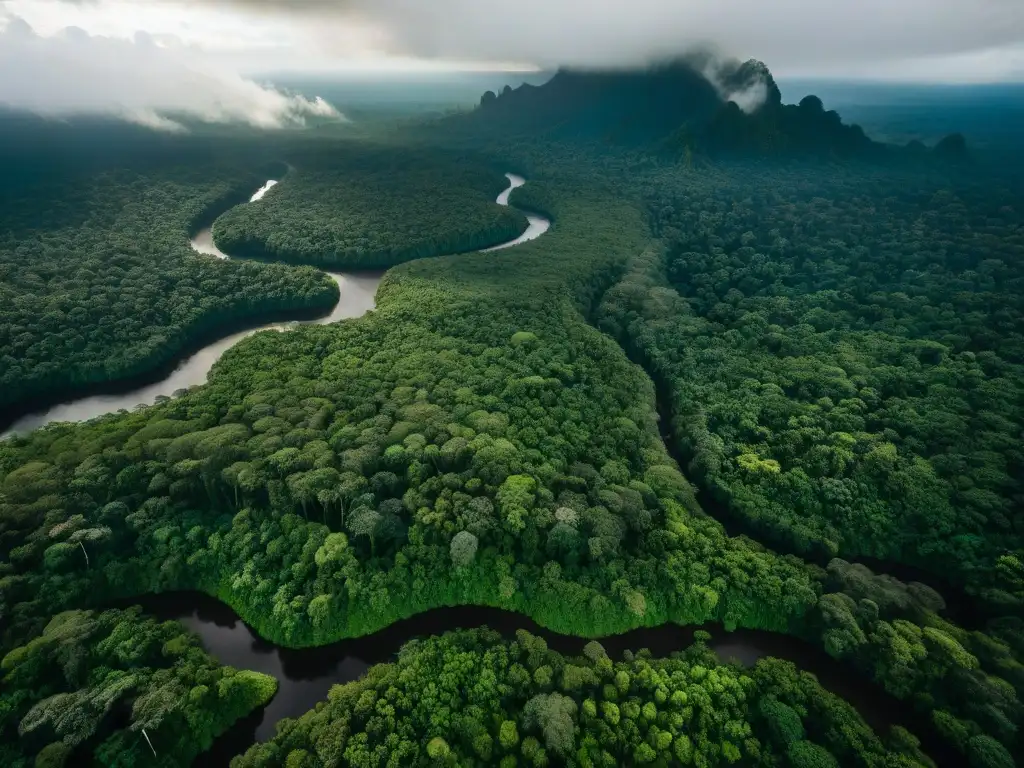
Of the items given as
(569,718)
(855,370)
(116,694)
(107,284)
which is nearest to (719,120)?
(855,370)

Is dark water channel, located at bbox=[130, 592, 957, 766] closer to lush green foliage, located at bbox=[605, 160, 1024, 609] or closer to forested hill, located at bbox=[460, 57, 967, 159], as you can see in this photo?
lush green foliage, located at bbox=[605, 160, 1024, 609]

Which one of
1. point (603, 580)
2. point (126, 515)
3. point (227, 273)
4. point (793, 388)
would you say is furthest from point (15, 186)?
point (793, 388)

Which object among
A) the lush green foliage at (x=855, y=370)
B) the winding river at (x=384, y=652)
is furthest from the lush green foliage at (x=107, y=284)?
the lush green foliage at (x=855, y=370)

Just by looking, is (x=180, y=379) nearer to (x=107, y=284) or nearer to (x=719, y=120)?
(x=107, y=284)

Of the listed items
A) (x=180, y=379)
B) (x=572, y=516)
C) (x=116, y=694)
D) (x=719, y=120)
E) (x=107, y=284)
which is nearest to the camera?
(x=116, y=694)

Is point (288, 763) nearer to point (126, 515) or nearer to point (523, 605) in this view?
point (523, 605)

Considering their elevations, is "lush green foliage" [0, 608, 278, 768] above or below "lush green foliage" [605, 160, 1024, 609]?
below

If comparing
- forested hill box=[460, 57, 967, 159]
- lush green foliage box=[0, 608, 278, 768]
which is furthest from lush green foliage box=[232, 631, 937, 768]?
forested hill box=[460, 57, 967, 159]
